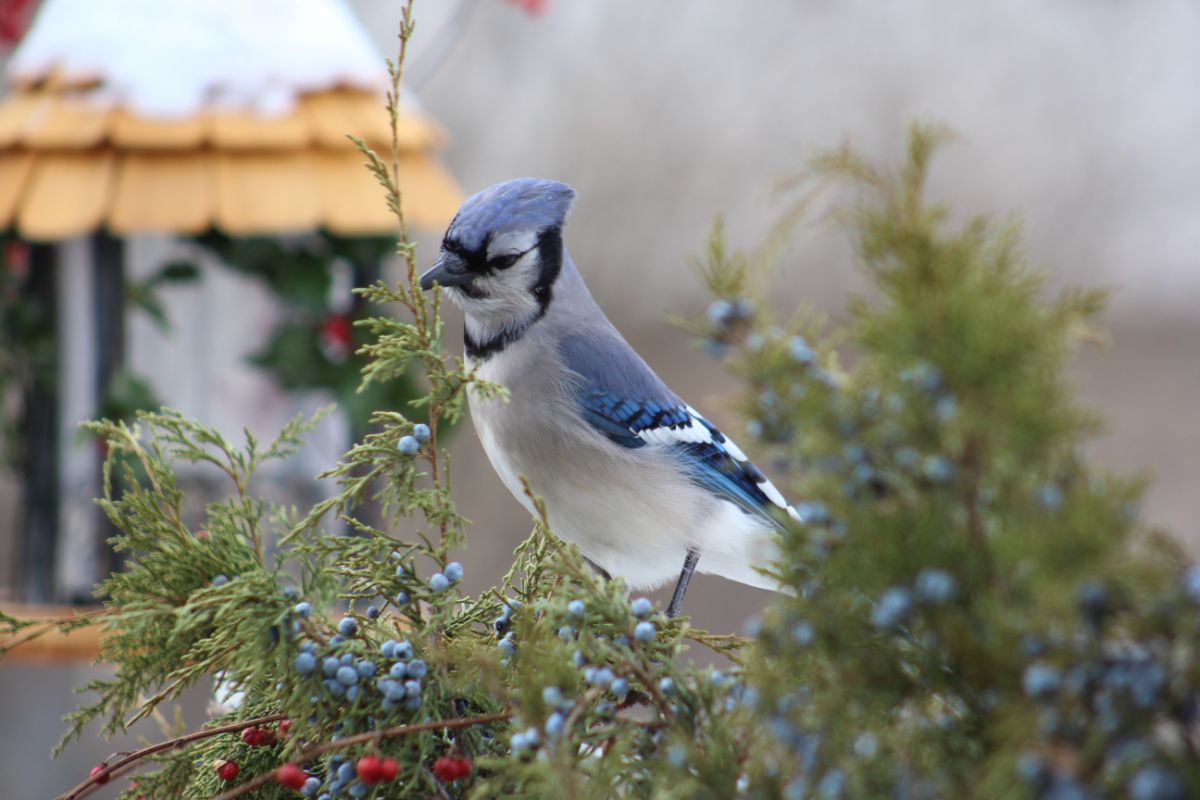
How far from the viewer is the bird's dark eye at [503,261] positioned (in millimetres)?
833

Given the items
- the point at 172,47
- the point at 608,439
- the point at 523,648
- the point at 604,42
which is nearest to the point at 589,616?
the point at 523,648

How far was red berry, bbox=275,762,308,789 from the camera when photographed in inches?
21.0

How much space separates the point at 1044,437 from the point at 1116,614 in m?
0.06

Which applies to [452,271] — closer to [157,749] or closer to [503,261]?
[503,261]

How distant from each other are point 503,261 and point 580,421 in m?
0.12

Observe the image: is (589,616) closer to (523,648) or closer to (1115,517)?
(523,648)

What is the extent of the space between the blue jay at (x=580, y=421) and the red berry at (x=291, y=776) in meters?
0.27

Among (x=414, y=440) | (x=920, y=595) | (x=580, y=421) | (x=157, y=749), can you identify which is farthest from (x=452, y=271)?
(x=920, y=595)

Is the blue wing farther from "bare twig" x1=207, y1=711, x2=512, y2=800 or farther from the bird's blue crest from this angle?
"bare twig" x1=207, y1=711, x2=512, y2=800

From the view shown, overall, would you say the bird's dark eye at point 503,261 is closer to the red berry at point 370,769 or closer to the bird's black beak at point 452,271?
the bird's black beak at point 452,271

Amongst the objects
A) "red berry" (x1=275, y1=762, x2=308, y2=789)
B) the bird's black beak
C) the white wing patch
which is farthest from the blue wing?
"red berry" (x1=275, y1=762, x2=308, y2=789)

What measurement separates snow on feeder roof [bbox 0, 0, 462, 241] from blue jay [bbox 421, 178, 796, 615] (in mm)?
595

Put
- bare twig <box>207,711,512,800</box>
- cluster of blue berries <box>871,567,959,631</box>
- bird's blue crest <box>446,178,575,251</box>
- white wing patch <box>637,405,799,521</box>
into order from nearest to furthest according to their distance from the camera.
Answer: cluster of blue berries <box>871,567,959,631</box>, bare twig <box>207,711,512,800</box>, bird's blue crest <box>446,178,575,251</box>, white wing patch <box>637,405,799,521</box>

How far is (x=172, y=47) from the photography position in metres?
1.48
